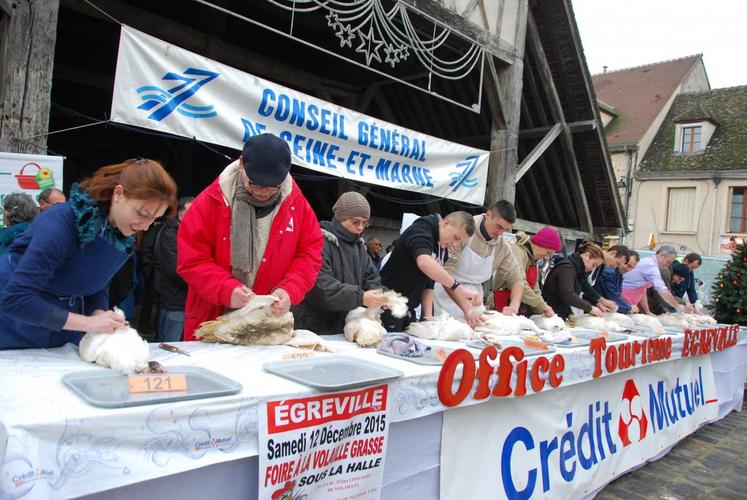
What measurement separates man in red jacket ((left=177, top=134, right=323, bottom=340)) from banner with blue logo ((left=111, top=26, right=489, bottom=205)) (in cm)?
227

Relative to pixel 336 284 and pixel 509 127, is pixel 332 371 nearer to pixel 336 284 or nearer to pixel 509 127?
pixel 336 284

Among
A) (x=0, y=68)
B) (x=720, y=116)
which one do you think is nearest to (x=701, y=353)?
(x=0, y=68)

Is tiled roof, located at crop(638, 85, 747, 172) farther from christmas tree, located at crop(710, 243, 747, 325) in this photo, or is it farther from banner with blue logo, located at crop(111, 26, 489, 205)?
banner with blue logo, located at crop(111, 26, 489, 205)

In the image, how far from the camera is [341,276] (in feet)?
9.46

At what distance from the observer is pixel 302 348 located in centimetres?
225

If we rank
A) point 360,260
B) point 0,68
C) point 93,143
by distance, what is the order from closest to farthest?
point 360,260 → point 0,68 → point 93,143

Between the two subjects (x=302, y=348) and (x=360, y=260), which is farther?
(x=360, y=260)

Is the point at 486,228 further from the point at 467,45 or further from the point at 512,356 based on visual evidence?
the point at 467,45

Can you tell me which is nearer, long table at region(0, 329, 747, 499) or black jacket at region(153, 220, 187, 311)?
long table at region(0, 329, 747, 499)

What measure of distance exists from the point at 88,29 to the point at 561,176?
7.54 metres

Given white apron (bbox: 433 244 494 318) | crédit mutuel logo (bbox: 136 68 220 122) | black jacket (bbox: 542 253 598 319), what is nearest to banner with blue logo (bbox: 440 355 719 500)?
black jacket (bbox: 542 253 598 319)

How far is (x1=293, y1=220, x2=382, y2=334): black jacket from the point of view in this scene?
2.68 m

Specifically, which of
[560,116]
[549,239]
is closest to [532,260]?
[549,239]

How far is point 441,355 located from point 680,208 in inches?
931
